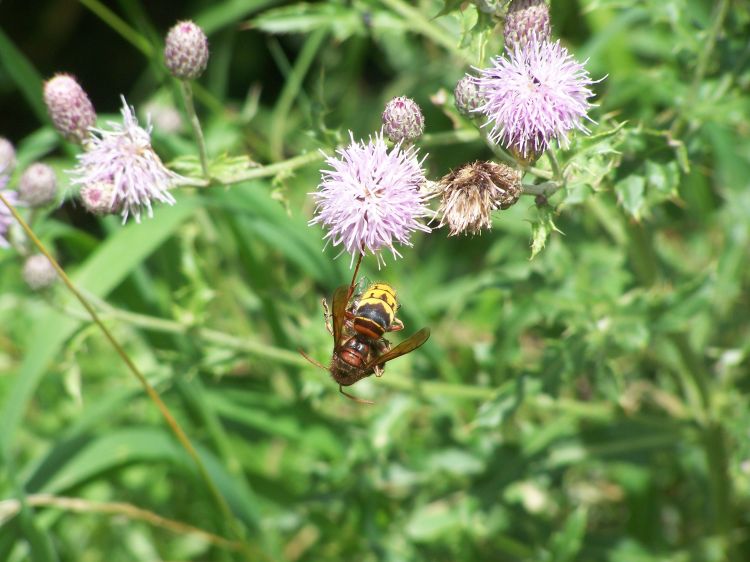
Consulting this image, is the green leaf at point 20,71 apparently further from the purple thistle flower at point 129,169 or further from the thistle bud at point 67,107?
the purple thistle flower at point 129,169

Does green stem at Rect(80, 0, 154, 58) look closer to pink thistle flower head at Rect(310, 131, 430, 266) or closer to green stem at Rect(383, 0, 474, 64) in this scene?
green stem at Rect(383, 0, 474, 64)

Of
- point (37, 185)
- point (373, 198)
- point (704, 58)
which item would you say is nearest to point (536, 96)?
point (373, 198)

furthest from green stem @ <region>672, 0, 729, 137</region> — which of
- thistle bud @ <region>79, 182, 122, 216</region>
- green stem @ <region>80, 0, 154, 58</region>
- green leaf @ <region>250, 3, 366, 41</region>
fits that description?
green stem @ <region>80, 0, 154, 58</region>

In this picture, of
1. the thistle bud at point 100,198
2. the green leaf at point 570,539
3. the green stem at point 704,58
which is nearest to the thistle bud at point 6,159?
the thistle bud at point 100,198

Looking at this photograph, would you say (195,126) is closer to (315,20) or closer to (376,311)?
(376,311)

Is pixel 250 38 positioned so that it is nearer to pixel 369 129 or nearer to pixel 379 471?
pixel 369 129

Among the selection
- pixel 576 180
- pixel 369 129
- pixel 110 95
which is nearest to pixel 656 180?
pixel 576 180
